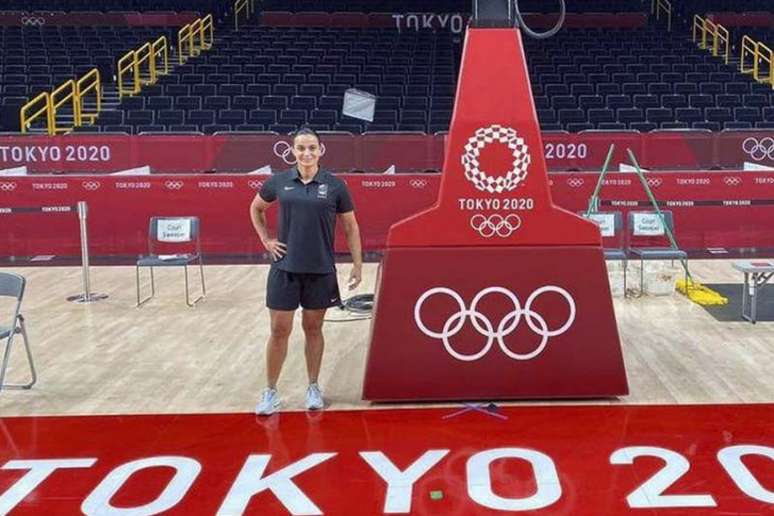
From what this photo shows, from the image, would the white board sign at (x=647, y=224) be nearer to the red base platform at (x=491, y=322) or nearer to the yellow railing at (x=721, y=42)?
the red base platform at (x=491, y=322)

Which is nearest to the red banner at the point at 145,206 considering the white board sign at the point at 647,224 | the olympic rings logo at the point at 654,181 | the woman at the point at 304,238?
the olympic rings logo at the point at 654,181

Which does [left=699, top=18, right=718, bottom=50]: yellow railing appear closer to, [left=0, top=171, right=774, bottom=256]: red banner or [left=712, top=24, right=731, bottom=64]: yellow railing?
[left=712, top=24, right=731, bottom=64]: yellow railing

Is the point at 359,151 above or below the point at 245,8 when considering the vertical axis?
below

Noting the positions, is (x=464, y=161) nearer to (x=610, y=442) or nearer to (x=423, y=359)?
(x=423, y=359)

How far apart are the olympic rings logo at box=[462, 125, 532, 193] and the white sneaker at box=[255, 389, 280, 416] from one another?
1.98 meters

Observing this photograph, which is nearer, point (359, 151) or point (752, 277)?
point (752, 277)

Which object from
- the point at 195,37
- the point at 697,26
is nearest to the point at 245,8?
the point at 195,37

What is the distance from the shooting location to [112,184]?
11.8m

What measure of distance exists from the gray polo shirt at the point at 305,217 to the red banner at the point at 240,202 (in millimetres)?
6633

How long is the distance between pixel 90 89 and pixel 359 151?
1006 cm

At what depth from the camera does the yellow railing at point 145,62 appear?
21.9 metres

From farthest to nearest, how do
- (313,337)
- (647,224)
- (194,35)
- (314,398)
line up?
(194,35)
(647,224)
(314,398)
(313,337)

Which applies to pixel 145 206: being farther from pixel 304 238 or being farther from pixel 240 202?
pixel 304 238

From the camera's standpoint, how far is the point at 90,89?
21453mm
